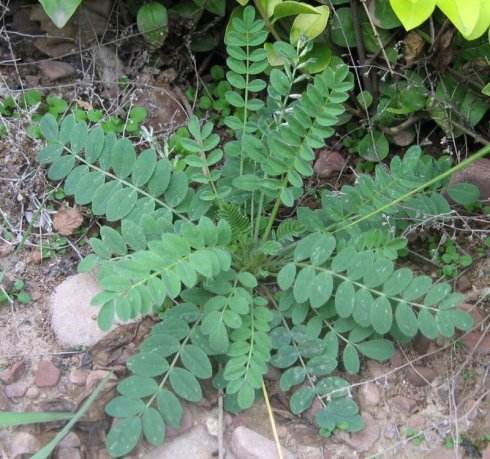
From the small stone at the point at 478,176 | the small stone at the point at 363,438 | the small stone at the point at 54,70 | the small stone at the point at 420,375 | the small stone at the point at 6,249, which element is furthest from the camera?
the small stone at the point at 54,70

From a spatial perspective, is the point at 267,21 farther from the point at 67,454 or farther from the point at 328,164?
the point at 67,454

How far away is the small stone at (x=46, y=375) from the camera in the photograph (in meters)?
1.70

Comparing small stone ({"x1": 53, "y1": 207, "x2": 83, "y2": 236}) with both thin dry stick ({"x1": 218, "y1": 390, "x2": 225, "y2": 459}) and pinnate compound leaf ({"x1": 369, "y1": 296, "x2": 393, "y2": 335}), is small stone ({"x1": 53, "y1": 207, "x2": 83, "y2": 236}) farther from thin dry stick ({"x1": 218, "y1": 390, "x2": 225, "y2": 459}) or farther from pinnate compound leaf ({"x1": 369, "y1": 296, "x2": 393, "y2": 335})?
pinnate compound leaf ({"x1": 369, "y1": 296, "x2": 393, "y2": 335})

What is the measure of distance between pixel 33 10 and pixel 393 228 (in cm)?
122

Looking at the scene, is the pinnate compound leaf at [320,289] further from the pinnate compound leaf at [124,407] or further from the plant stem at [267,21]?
the plant stem at [267,21]

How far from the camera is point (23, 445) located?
1589mm

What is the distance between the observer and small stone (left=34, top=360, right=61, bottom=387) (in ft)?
5.58

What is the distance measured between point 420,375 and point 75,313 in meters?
0.86

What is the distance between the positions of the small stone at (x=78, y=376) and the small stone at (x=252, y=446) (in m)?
0.37

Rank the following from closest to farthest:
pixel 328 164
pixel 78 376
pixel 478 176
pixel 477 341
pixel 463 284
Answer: pixel 78 376 → pixel 477 341 → pixel 463 284 → pixel 478 176 → pixel 328 164

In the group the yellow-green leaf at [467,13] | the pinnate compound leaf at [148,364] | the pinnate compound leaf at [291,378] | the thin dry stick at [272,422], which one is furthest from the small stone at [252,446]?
the yellow-green leaf at [467,13]

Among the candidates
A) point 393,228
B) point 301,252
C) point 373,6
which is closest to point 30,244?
point 301,252

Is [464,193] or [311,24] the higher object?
[311,24]


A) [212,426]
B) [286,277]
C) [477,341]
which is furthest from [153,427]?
[477,341]
